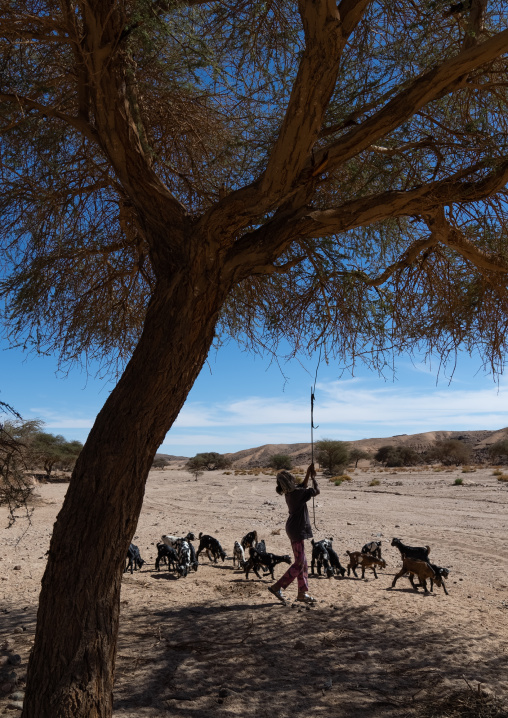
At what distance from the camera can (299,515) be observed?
779 cm

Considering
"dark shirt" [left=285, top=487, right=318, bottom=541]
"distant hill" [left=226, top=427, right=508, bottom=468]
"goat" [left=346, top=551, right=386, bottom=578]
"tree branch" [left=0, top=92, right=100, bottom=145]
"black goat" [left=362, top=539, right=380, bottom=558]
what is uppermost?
"distant hill" [left=226, top=427, right=508, bottom=468]

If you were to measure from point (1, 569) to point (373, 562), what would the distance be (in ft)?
20.1

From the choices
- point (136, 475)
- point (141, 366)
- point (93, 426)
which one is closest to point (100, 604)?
point (136, 475)

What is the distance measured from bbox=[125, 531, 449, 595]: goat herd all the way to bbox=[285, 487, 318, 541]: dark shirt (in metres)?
1.24

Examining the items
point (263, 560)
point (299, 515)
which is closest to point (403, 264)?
point (299, 515)

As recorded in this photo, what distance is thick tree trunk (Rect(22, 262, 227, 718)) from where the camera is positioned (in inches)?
158

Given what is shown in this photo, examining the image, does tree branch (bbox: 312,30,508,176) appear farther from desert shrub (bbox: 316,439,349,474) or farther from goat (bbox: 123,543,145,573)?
desert shrub (bbox: 316,439,349,474)

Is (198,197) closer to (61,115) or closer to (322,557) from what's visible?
(61,115)

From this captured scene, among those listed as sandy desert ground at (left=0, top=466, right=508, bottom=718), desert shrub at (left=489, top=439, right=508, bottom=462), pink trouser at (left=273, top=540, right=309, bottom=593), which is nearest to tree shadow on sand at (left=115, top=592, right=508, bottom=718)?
sandy desert ground at (left=0, top=466, right=508, bottom=718)

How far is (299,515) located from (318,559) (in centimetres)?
230

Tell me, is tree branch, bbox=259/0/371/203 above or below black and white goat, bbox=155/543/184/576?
above

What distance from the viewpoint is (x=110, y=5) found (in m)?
5.02

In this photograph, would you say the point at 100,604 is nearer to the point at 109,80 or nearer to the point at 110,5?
the point at 109,80

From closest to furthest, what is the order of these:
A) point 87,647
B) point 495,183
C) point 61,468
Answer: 1. point 87,647
2. point 495,183
3. point 61,468
